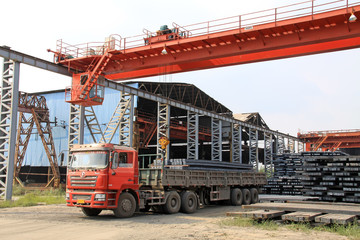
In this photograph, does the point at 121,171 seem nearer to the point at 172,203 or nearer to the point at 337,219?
the point at 172,203

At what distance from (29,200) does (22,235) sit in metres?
9.10

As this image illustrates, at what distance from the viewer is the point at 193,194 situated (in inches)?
579

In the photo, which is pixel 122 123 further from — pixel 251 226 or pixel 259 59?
pixel 251 226

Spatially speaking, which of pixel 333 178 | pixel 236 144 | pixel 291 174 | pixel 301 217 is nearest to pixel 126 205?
pixel 301 217

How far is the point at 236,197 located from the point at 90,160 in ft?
27.7

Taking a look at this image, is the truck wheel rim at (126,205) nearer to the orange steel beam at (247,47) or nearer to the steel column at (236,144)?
the orange steel beam at (247,47)

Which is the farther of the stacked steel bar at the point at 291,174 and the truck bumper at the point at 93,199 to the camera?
the stacked steel bar at the point at 291,174

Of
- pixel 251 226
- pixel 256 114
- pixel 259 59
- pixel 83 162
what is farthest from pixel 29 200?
pixel 256 114

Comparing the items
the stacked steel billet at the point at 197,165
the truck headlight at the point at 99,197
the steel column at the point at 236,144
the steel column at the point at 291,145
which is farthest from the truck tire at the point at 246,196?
the steel column at the point at 291,145

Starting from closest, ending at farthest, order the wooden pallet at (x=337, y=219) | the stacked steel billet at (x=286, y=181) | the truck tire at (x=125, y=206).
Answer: the wooden pallet at (x=337, y=219)
the truck tire at (x=125, y=206)
the stacked steel billet at (x=286, y=181)

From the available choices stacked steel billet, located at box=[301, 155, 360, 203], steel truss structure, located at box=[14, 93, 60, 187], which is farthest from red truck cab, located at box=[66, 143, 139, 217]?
steel truss structure, located at box=[14, 93, 60, 187]

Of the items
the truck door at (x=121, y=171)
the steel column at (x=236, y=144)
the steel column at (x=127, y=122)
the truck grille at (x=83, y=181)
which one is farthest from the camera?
the steel column at (x=236, y=144)

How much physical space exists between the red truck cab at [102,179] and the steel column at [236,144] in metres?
22.5

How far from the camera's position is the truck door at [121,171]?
39.0 feet
